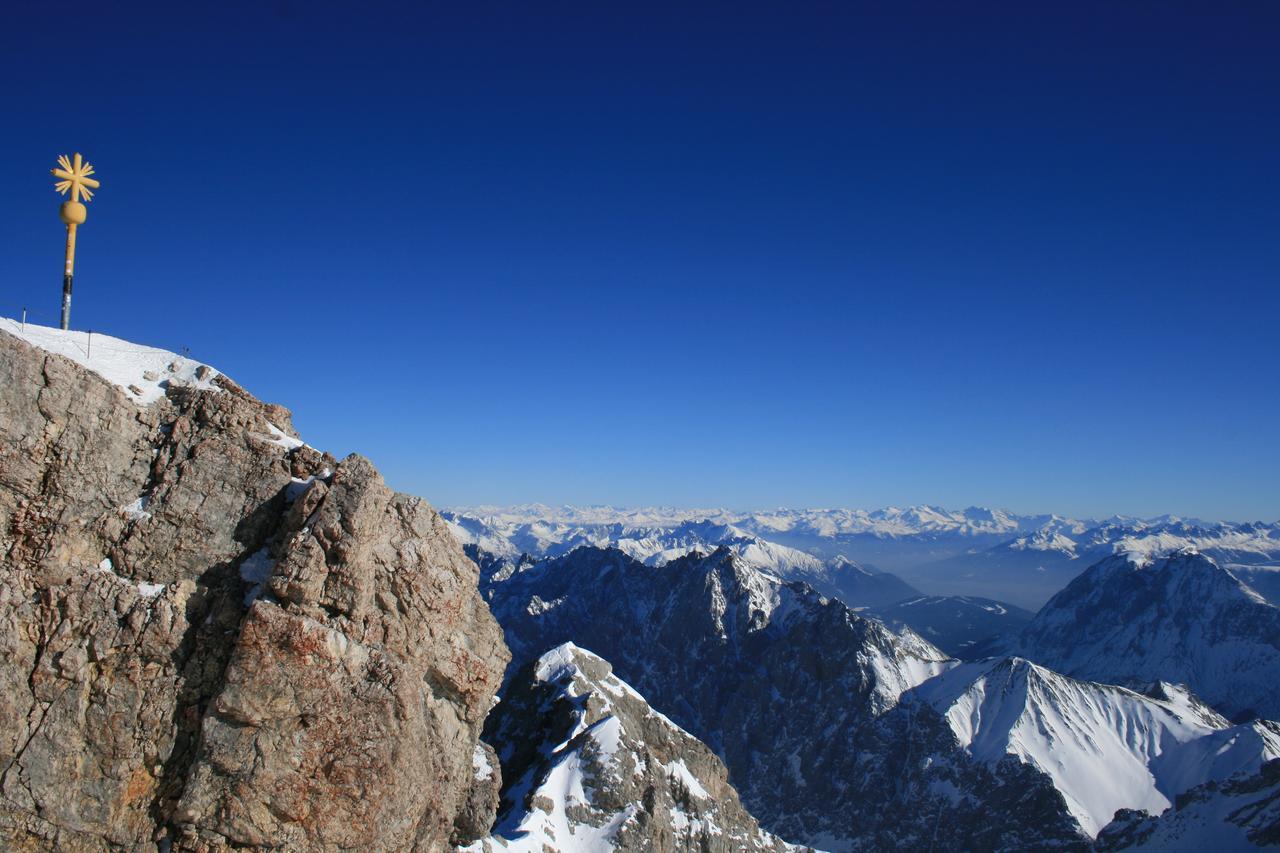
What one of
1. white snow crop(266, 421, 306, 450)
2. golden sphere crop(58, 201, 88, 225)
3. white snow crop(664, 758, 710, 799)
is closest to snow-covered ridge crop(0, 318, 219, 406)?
white snow crop(266, 421, 306, 450)

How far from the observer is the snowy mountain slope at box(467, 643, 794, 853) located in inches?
3762

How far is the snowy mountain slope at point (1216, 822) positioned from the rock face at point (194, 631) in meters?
199

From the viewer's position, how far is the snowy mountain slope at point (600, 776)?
95.6m

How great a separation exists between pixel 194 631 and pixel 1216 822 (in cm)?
22128

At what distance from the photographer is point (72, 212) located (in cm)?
3919

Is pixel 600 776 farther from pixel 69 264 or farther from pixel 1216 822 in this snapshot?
pixel 1216 822

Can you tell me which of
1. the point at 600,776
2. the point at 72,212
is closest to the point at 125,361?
the point at 72,212

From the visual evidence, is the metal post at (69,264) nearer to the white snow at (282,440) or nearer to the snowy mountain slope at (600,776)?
the white snow at (282,440)

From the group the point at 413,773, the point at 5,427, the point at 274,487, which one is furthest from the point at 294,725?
the point at 5,427

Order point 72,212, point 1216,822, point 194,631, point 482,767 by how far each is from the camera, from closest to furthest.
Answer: point 194,631 < point 72,212 < point 482,767 < point 1216,822

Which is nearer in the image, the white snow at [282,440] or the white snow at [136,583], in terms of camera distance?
the white snow at [136,583]

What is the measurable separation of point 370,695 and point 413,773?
4738mm

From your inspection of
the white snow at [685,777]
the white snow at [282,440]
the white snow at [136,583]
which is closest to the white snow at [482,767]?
the white snow at [282,440]

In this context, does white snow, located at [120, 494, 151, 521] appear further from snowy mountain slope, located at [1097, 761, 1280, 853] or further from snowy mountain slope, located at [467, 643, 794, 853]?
snowy mountain slope, located at [1097, 761, 1280, 853]
